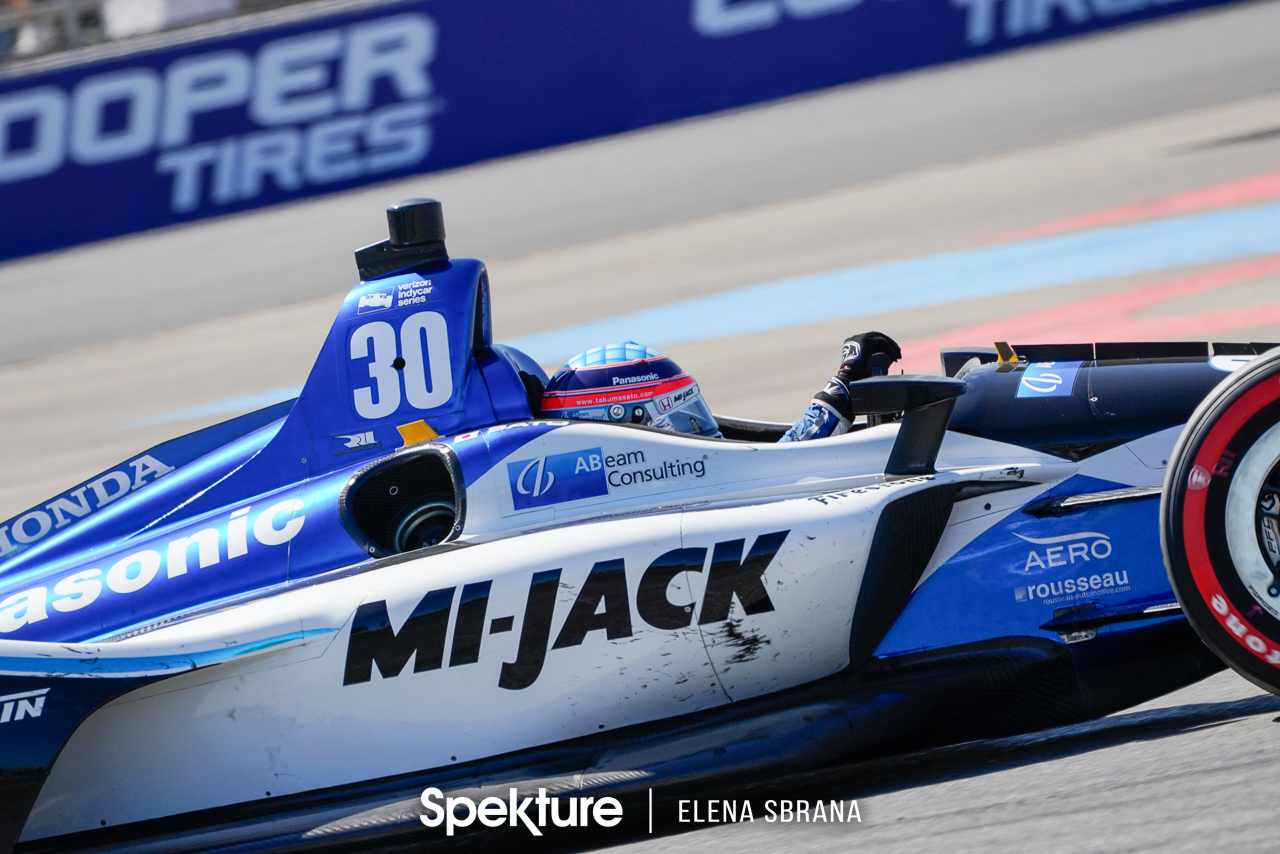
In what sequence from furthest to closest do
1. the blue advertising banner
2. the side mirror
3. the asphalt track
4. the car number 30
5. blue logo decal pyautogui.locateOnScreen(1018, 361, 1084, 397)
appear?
1. the blue advertising banner
2. the car number 30
3. blue logo decal pyautogui.locateOnScreen(1018, 361, 1084, 397)
4. the side mirror
5. the asphalt track

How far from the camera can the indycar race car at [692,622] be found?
3332 millimetres

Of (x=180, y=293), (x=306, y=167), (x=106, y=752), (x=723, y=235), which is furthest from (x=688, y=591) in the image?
(x=306, y=167)

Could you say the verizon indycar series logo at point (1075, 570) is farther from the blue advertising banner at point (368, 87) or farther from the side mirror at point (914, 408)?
the blue advertising banner at point (368, 87)

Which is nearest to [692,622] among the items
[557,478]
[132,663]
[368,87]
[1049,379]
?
[557,478]

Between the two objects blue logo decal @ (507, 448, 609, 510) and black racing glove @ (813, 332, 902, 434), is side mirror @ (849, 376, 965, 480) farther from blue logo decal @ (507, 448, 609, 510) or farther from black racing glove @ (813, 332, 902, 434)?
blue logo decal @ (507, 448, 609, 510)

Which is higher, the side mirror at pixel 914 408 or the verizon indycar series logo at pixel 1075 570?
the side mirror at pixel 914 408

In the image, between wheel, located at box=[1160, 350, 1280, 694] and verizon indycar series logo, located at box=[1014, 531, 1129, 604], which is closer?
wheel, located at box=[1160, 350, 1280, 694]

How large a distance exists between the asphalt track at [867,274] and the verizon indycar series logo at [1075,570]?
1.19 feet

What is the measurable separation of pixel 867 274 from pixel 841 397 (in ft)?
19.4

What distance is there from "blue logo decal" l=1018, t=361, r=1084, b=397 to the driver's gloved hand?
1.50ft

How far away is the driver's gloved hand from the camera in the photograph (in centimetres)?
393

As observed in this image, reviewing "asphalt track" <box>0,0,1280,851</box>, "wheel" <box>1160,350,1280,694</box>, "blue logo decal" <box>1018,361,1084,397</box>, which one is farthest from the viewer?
"blue logo decal" <box>1018,361,1084,397</box>

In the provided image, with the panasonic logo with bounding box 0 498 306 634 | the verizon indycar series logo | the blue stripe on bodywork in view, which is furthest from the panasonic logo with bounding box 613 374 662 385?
the verizon indycar series logo

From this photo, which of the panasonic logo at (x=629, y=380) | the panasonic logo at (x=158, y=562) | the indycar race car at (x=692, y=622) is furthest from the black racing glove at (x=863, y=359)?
the panasonic logo at (x=158, y=562)
